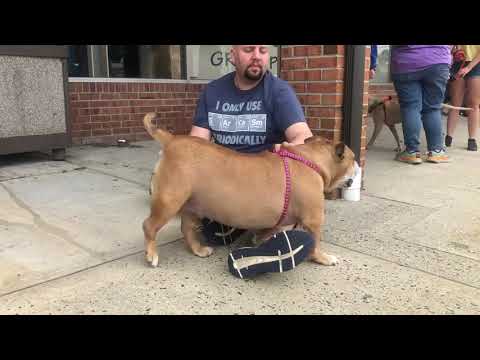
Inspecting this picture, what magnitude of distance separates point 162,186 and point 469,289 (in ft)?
5.78

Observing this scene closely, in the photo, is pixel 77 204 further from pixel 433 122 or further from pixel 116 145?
pixel 433 122

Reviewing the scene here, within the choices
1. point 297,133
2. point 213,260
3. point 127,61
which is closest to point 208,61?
point 127,61

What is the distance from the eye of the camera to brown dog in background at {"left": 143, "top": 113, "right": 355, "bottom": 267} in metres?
2.33

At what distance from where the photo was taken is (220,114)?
3053 millimetres

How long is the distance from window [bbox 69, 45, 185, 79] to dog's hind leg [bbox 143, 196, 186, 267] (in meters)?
4.96

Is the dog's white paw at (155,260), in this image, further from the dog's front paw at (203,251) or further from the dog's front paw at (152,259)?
the dog's front paw at (203,251)

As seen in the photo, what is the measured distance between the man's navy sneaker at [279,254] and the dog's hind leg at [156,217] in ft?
1.57

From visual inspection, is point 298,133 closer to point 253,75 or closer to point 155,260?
point 253,75

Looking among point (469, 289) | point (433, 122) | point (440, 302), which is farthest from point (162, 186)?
point (433, 122)

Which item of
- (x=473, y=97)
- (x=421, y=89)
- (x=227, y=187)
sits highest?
(x=421, y=89)

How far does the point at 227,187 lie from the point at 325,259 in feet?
2.56

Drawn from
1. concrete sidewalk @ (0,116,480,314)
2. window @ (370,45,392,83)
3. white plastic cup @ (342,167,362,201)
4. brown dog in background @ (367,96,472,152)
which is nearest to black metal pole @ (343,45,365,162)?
white plastic cup @ (342,167,362,201)

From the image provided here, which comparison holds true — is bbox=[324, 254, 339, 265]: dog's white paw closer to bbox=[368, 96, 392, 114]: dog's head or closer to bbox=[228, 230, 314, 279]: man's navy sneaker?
bbox=[228, 230, 314, 279]: man's navy sneaker

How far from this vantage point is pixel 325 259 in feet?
8.48
